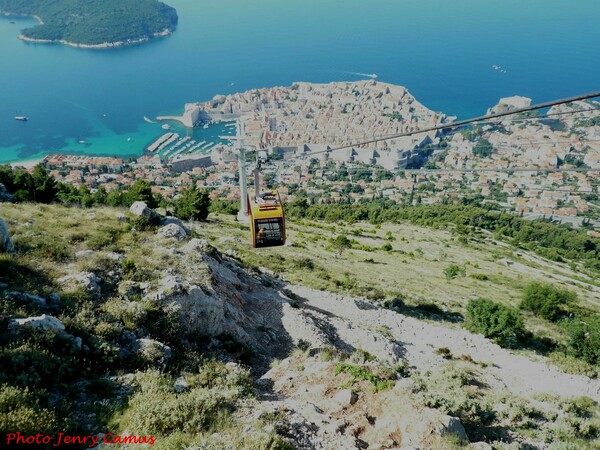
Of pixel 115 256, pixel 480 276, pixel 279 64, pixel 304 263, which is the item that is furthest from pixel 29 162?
pixel 279 64

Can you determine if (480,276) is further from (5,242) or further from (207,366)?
(5,242)

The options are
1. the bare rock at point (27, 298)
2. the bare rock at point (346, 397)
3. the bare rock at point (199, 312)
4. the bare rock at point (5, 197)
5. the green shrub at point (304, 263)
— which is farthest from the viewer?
the green shrub at point (304, 263)

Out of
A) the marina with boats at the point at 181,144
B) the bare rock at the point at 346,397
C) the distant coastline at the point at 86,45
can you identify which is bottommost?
the marina with boats at the point at 181,144

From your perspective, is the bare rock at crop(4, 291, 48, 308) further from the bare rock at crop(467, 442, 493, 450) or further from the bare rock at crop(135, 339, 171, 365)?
the bare rock at crop(467, 442, 493, 450)

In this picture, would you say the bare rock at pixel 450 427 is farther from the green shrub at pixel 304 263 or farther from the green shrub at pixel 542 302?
the green shrub at pixel 542 302

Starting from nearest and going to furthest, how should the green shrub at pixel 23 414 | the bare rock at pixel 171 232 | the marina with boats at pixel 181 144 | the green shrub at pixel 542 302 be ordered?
1. the green shrub at pixel 23 414
2. the bare rock at pixel 171 232
3. the green shrub at pixel 542 302
4. the marina with boats at pixel 181 144

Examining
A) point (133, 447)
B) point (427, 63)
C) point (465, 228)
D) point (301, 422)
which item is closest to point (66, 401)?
point (133, 447)

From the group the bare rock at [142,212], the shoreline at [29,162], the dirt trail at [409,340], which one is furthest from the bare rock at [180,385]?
the shoreline at [29,162]
